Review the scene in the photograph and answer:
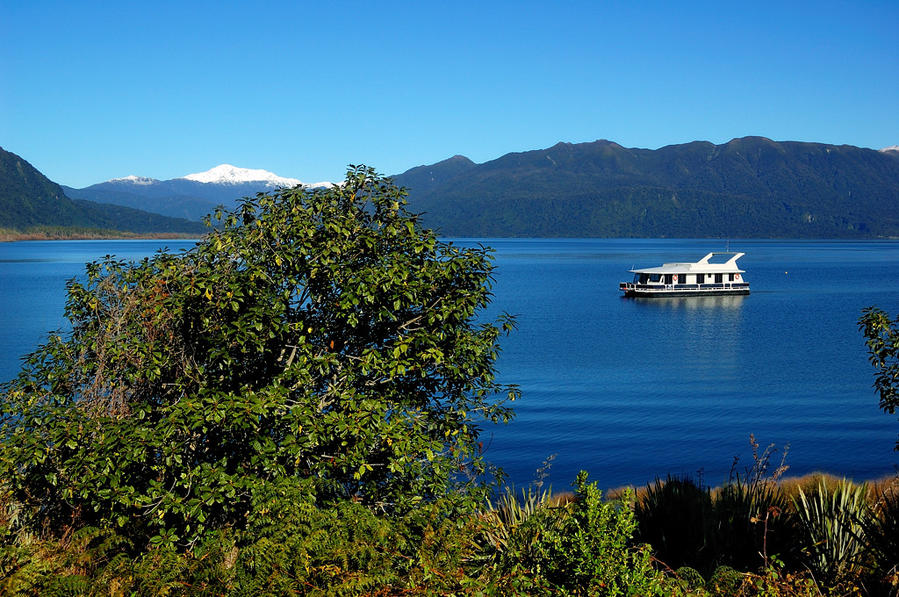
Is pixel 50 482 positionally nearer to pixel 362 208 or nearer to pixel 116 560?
pixel 116 560

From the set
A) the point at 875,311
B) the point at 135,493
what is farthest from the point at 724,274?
the point at 135,493

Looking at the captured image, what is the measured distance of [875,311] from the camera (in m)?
12.6

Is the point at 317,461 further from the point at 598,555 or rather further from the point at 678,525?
the point at 678,525

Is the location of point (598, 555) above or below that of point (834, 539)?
above

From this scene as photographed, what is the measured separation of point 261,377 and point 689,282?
9070 cm

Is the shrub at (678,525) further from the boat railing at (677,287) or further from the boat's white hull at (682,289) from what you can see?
the boat railing at (677,287)

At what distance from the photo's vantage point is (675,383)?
4184 centimetres

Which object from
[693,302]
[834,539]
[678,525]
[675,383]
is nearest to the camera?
[834,539]

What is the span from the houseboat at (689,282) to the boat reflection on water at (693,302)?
1.97ft

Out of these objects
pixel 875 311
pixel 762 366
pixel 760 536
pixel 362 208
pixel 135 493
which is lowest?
pixel 762 366

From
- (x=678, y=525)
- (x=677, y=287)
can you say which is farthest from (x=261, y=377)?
(x=677, y=287)

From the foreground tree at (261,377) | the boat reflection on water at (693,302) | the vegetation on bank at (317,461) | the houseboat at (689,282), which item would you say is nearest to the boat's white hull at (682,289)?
the houseboat at (689,282)

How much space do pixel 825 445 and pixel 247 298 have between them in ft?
83.5

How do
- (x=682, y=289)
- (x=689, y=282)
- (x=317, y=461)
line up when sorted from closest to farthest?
(x=317, y=461)
(x=682, y=289)
(x=689, y=282)
